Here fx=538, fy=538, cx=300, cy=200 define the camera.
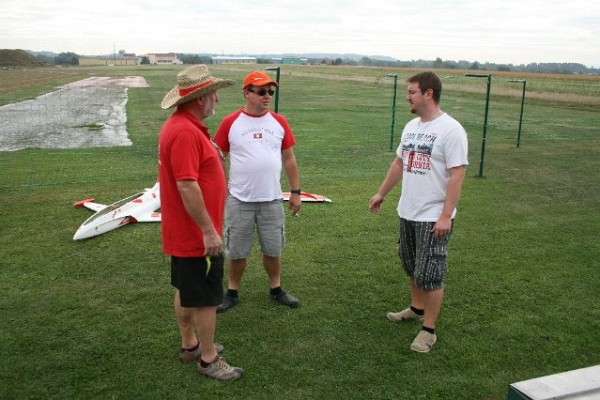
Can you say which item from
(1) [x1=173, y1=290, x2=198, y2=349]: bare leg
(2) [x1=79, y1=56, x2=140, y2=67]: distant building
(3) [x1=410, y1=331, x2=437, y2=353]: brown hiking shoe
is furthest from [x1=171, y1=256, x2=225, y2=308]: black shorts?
(2) [x1=79, y1=56, x2=140, y2=67]: distant building

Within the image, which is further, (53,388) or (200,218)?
(53,388)

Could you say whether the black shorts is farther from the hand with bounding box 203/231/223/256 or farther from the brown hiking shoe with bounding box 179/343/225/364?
the brown hiking shoe with bounding box 179/343/225/364

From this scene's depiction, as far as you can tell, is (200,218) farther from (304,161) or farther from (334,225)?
(304,161)

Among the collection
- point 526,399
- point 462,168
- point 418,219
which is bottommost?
point 526,399

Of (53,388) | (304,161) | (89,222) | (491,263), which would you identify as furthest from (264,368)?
(304,161)

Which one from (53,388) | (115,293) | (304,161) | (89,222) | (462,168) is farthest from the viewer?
(304,161)

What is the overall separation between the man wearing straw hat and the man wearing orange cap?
845mm

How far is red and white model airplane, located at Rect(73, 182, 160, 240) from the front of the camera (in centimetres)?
638

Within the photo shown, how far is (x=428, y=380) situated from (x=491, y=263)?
2551mm

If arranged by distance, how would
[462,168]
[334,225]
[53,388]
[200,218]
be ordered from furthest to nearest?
[334,225]
[462,168]
[53,388]
[200,218]

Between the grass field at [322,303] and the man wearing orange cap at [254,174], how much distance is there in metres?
0.54

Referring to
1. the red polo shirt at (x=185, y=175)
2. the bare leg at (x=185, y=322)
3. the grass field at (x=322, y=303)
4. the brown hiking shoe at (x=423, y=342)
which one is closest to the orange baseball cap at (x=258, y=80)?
the red polo shirt at (x=185, y=175)

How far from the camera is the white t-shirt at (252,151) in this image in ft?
14.6

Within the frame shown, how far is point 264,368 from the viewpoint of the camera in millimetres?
3787
